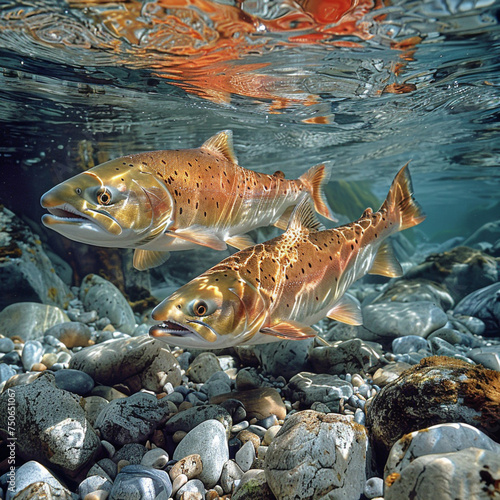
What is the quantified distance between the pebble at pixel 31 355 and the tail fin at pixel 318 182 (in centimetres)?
532

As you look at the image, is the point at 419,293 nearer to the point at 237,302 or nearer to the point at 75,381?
the point at 237,302

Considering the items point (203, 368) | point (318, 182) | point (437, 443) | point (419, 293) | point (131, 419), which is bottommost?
point (419, 293)

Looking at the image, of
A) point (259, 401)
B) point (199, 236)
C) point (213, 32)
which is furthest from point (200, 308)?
point (213, 32)

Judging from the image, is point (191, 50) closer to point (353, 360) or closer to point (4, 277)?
point (353, 360)

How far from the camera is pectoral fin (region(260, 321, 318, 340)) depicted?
11.1 feet

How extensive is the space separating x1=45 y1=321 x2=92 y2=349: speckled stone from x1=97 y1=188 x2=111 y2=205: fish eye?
5.19 metres

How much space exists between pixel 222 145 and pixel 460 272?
11797mm

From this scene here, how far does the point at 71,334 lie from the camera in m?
7.41

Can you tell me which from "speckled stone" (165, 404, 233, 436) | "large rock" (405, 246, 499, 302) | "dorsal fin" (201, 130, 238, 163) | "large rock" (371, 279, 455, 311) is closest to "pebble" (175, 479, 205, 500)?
"speckled stone" (165, 404, 233, 436)

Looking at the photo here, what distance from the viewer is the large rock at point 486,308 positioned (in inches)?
368

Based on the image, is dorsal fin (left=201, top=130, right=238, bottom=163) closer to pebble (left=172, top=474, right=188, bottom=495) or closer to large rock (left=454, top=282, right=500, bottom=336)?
pebble (left=172, top=474, right=188, bottom=495)

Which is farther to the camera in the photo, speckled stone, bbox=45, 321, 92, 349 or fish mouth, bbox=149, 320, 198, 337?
speckled stone, bbox=45, 321, 92, 349

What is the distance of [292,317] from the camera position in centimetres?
404

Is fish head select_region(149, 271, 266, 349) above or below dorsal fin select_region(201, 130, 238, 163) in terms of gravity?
below
